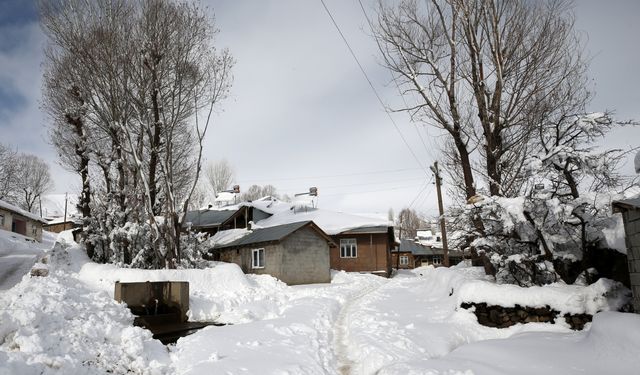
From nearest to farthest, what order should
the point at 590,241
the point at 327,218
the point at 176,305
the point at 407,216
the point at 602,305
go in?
1. the point at 602,305
2. the point at 590,241
3. the point at 176,305
4. the point at 327,218
5. the point at 407,216

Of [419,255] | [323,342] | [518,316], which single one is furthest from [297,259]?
[419,255]

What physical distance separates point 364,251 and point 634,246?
24.6 meters

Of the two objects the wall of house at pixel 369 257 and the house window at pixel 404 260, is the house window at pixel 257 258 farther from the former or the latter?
the house window at pixel 404 260

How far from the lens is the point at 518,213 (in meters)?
8.98

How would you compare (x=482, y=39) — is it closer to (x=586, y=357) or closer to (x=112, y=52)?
(x=586, y=357)

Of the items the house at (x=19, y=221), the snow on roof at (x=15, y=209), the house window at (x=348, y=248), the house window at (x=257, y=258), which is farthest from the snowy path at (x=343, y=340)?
the house at (x=19, y=221)

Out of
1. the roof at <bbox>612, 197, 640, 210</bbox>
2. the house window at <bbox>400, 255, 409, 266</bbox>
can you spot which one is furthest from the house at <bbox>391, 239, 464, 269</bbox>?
the roof at <bbox>612, 197, 640, 210</bbox>

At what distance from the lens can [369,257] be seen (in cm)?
3139

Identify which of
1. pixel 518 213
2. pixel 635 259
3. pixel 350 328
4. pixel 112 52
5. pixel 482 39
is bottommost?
pixel 350 328

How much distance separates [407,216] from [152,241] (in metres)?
92.7

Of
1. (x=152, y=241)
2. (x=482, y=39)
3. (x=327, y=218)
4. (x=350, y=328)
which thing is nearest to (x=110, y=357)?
(x=350, y=328)

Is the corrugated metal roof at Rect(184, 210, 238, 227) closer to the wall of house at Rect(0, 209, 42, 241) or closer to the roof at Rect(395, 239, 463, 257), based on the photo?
the wall of house at Rect(0, 209, 42, 241)

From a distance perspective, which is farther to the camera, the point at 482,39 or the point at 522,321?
the point at 482,39

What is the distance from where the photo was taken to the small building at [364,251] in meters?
31.1
